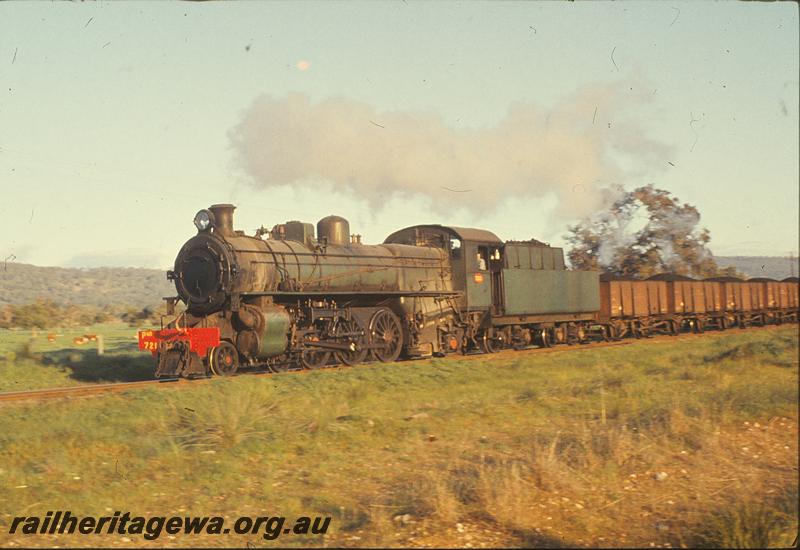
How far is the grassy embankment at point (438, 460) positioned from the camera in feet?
21.8

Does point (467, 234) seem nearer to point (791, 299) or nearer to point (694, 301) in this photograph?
point (694, 301)

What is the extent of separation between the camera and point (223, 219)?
1753cm

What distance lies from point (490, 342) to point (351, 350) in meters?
6.53

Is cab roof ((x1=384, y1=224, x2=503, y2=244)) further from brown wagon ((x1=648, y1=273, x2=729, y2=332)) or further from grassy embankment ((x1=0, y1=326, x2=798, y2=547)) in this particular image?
brown wagon ((x1=648, y1=273, x2=729, y2=332))

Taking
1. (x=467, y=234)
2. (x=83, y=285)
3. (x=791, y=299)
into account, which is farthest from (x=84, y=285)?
(x=467, y=234)

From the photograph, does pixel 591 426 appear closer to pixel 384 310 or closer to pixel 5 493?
pixel 5 493

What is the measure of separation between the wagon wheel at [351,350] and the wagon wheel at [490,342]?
571cm

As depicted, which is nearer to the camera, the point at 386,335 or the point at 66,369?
the point at 66,369

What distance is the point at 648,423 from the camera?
1021cm

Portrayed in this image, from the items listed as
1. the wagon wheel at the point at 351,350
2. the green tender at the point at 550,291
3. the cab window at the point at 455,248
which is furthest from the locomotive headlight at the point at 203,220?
the green tender at the point at 550,291

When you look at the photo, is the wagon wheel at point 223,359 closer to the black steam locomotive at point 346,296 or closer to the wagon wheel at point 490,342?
the black steam locomotive at point 346,296

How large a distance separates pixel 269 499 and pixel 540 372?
33.7ft

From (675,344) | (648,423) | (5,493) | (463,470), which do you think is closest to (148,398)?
(5,493)

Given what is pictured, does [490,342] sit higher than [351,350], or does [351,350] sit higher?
[351,350]
